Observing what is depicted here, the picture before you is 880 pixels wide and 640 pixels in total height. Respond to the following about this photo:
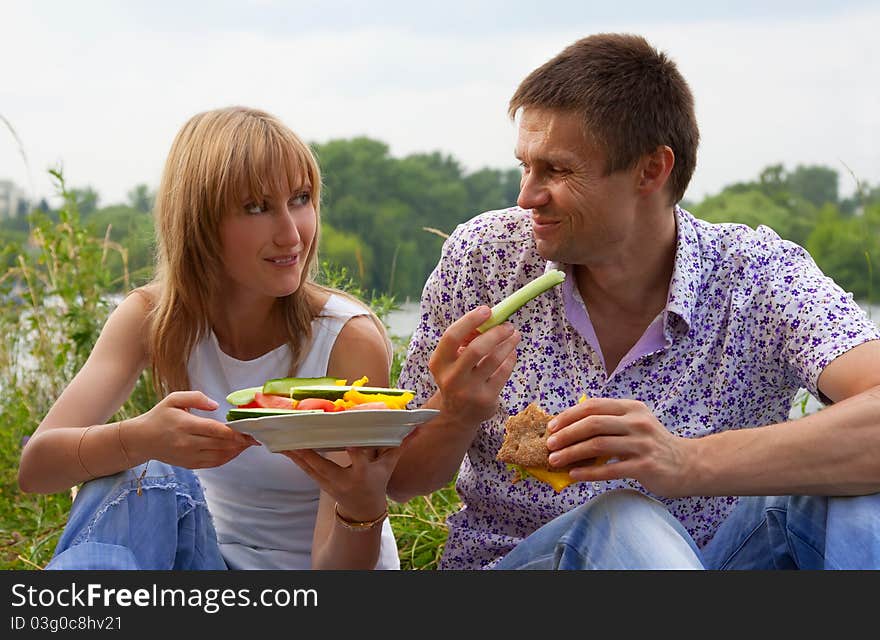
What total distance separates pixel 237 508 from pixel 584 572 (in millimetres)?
1126

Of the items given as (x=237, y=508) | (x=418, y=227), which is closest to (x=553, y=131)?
(x=237, y=508)

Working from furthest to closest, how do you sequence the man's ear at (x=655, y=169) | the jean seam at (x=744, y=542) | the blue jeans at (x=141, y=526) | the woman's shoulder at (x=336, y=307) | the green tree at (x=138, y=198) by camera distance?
the green tree at (x=138, y=198)
the woman's shoulder at (x=336, y=307)
the man's ear at (x=655, y=169)
the jean seam at (x=744, y=542)
the blue jeans at (x=141, y=526)

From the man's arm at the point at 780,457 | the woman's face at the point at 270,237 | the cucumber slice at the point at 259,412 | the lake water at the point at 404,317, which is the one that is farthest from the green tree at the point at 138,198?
the man's arm at the point at 780,457

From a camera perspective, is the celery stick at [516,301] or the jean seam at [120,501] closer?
the celery stick at [516,301]

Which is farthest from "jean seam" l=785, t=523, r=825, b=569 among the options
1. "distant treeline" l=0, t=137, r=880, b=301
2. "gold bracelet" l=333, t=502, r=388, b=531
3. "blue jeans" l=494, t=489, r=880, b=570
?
"distant treeline" l=0, t=137, r=880, b=301

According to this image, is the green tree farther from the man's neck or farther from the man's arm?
the man's arm

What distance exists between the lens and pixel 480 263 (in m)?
2.76

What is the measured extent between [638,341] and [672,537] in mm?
635

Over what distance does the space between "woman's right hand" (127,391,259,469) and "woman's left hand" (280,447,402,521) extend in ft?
0.49

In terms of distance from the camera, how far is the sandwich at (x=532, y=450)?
86.8 inches

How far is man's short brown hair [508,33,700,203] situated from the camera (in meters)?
2.59

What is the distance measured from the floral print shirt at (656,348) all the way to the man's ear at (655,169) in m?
0.15

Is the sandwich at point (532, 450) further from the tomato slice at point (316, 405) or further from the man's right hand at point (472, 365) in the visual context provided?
the tomato slice at point (316, 405)

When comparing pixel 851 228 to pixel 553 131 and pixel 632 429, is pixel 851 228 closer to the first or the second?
pixel 553 131
